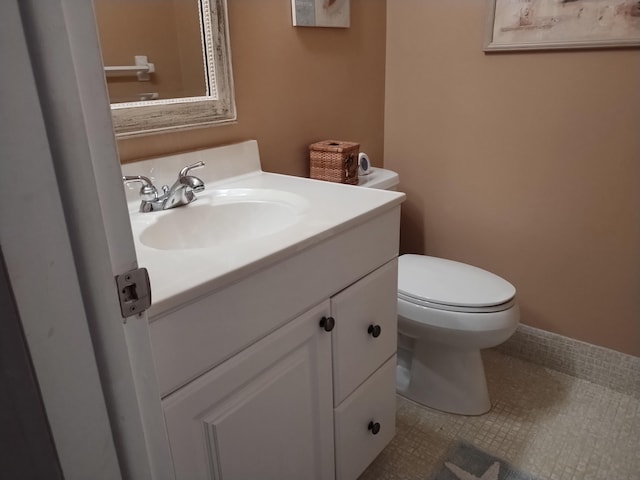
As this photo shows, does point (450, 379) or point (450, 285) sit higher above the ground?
point (450, 285)

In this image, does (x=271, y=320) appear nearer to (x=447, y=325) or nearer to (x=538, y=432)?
(x=447, y=325)

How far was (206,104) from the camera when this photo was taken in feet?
4.19

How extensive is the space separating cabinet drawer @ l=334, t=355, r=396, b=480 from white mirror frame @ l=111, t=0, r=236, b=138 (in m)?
0.80

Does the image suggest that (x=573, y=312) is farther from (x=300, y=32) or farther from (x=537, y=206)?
(x=300, y=32)

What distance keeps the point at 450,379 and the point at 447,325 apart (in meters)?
0.26

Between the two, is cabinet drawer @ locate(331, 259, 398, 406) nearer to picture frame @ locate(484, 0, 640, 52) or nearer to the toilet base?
the toilet base

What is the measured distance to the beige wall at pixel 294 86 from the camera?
4.34ft

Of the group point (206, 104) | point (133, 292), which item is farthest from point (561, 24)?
point (133, 292)

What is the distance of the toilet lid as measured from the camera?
1471 mm

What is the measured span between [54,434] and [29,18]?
0.36 meters

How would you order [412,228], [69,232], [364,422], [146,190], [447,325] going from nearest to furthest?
1. [69,232]
2. [146,190]
3. [364,422]
4. [447,325]
5. [412,228]

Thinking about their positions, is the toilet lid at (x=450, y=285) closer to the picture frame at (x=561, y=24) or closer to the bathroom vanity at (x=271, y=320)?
the bathroom vanity at (x=271, y=320)

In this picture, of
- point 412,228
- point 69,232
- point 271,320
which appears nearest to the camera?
point 69,232

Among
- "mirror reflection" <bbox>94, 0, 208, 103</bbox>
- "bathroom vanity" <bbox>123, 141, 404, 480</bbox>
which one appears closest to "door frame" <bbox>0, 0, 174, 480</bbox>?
"bathroom vanity" <bbox>123, 141, 404, 480</bbox>
